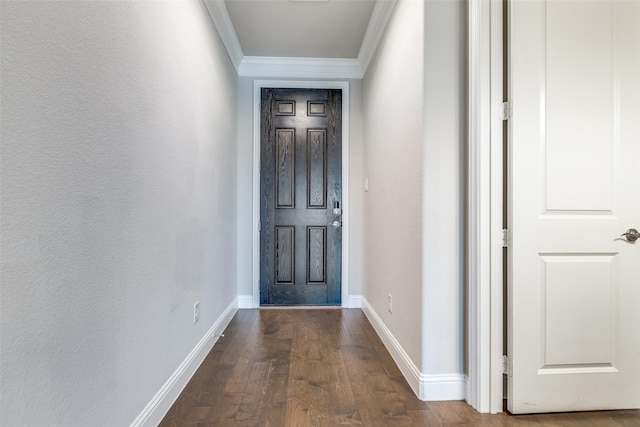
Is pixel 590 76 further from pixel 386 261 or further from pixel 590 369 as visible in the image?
pixel 386 261

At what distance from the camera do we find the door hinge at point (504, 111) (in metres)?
1.65

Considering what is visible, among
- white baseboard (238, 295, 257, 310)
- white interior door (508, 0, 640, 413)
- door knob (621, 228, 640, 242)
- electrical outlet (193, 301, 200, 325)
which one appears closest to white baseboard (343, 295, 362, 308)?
white baseboard (238, 295, 257, 310)

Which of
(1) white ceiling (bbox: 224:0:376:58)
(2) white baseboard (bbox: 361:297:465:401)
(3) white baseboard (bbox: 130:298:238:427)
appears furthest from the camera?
(1) white ceiling (bbox: 224:0:376:58)

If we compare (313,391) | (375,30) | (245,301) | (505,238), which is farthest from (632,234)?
(245,301)

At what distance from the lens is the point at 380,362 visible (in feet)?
7.27

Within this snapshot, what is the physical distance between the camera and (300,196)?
11.6ft

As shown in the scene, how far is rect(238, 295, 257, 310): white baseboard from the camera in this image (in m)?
3.48

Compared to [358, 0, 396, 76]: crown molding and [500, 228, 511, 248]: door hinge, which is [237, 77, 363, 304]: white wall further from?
[500, 228, 511, 248]: door hinge

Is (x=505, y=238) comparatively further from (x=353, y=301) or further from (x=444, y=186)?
(x=353, y=301)

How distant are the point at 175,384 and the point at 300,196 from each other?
7.07 feet

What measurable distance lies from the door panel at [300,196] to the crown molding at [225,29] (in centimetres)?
44

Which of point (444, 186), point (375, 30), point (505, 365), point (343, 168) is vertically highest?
point (375, 30)

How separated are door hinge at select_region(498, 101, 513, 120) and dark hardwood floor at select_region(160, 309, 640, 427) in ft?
4.70

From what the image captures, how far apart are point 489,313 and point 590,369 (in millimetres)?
573
